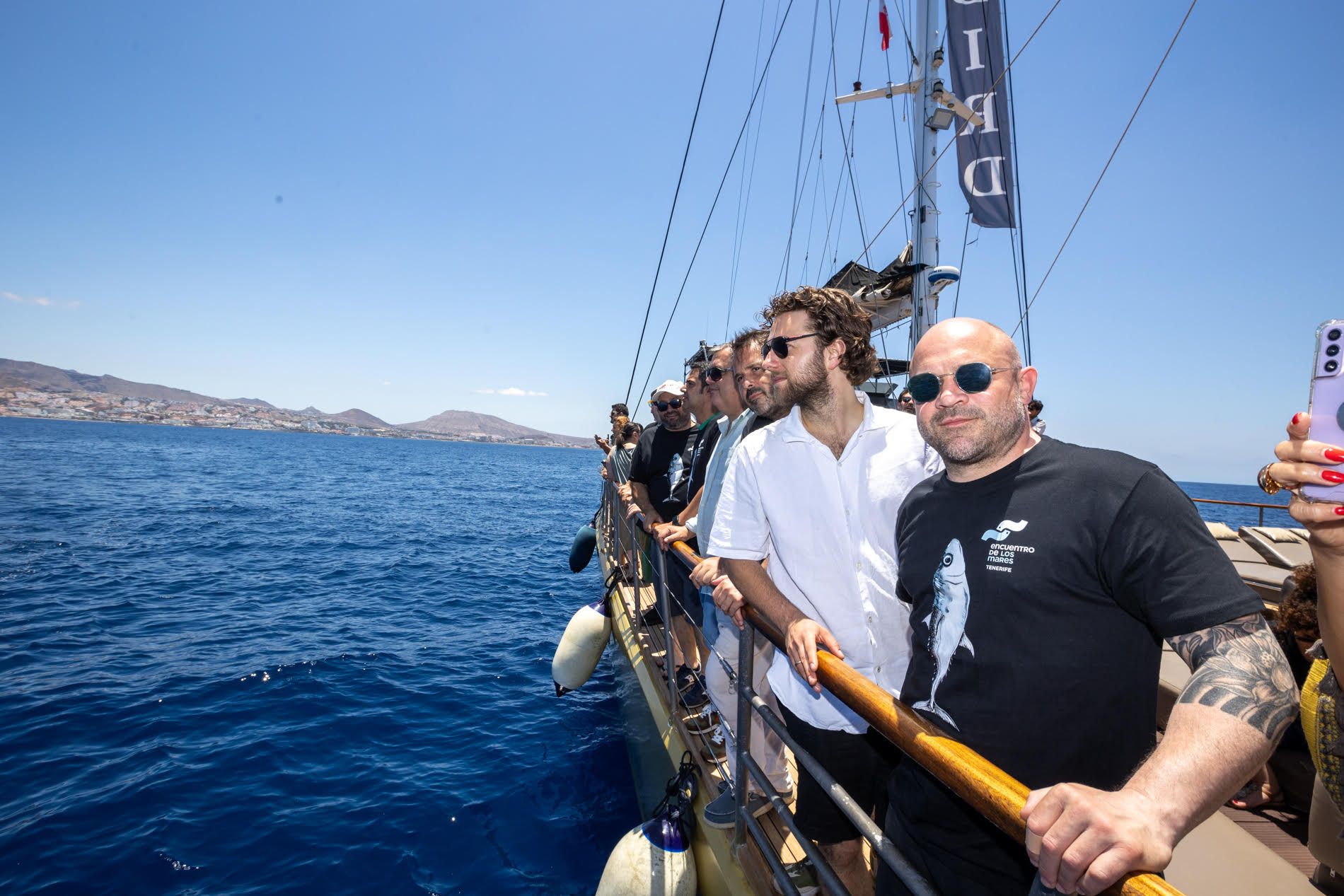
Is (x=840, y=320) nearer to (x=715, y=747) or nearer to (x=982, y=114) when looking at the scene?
(x=715, y=747)

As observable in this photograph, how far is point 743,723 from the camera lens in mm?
2318

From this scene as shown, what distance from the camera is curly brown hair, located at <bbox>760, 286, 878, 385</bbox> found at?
2252 millimetres

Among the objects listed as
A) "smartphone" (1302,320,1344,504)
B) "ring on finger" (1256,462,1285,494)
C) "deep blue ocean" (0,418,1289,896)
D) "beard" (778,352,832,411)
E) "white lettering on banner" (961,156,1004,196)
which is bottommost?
"deep blue ocean" (0,418,1289,896)

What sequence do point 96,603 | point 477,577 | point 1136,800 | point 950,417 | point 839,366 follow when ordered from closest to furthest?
1. point 1136,800
2. point 950,417
3. point 839,366
4. point 96,603
5. point 477,577

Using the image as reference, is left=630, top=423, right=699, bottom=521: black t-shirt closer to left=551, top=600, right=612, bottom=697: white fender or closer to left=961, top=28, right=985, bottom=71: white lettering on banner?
left=551, top=600, right=612, bottom=697: white fender

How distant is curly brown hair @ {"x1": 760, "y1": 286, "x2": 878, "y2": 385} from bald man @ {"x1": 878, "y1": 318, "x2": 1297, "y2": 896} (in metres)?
0.66

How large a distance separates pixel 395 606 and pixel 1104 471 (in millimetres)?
12980

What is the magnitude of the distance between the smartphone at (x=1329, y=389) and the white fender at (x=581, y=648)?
20.1 feet

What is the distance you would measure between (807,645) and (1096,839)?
934 mm

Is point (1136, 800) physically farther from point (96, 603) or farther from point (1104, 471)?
point (96, 603)

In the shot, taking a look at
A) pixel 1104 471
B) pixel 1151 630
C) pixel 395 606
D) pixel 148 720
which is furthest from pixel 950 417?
pixel 395 606

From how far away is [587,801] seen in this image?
5.41m

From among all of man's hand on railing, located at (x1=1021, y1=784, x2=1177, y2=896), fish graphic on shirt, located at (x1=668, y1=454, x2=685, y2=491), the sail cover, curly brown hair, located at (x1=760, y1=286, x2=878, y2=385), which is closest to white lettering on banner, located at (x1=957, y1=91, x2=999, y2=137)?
the sail cover

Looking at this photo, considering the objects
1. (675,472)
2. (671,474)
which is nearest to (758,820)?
(675,472)
